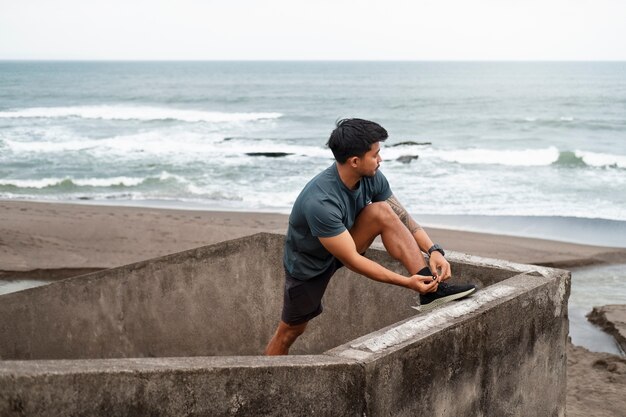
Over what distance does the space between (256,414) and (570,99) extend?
48455 millimetres

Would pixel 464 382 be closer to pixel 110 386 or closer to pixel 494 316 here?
pixel 494 316

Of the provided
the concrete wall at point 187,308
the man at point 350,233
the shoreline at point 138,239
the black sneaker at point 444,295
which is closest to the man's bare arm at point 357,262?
the man at point 350,233

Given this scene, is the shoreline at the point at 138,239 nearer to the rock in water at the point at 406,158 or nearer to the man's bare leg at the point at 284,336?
the man's bare leg at the point at 284,336

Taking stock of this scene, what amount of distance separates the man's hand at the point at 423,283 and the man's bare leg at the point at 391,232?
0.10 metres

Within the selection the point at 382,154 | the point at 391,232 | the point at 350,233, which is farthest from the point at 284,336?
the point at 382,154

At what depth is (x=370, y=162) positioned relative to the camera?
3.75 metres

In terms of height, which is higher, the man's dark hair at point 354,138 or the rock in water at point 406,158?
the man's dark hair at point 354,138

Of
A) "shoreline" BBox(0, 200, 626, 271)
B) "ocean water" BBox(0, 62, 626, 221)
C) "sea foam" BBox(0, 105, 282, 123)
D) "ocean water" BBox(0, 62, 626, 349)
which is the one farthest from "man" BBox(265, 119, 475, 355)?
"sea foam" BBox(0, 105, 282, 123)

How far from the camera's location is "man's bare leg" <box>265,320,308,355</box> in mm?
4145

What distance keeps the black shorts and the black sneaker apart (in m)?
0.50

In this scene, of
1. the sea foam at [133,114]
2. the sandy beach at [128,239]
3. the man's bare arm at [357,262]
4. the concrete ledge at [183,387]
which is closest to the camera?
the concrete ledge at [183,387]

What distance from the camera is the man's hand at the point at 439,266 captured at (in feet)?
12.6

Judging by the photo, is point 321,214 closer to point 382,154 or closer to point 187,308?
point 187,308

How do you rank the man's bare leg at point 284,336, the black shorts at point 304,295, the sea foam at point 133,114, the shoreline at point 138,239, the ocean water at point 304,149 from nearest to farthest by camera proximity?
the black shorts at point 304,295
the man's bare leg at point 284,336
the shoreline at point 138,239
the ocean water at point 304,149
the sea foam at point 133,114
